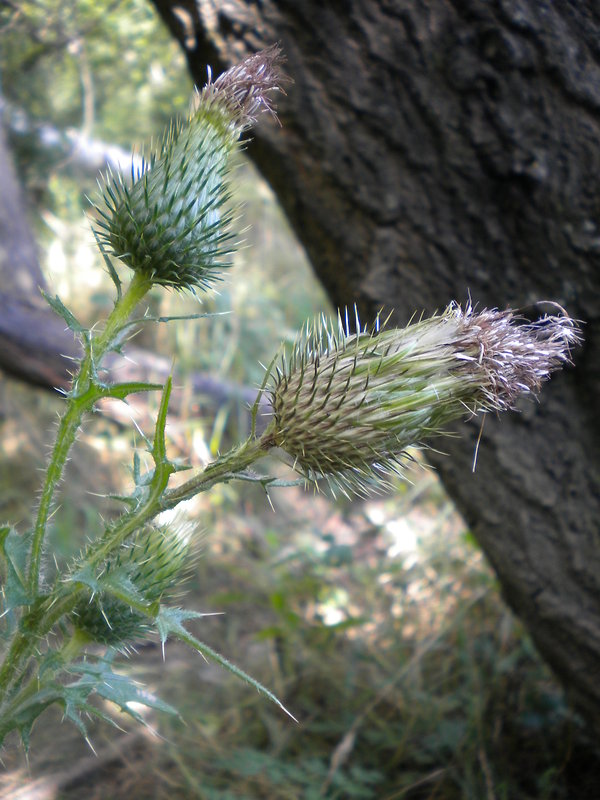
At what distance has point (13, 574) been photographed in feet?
4.42

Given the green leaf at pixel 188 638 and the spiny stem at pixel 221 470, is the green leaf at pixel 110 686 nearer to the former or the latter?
the green leaf at pixel 188 638

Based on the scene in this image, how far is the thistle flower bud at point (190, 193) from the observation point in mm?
1508

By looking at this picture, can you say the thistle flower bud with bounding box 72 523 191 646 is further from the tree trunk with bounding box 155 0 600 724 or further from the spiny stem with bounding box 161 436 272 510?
the tree trunk with bounding box 155 0 600 724

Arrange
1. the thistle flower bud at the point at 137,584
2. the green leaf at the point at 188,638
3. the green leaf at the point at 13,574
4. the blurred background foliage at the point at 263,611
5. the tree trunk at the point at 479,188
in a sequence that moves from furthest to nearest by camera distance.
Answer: the blurred background foliage at the point at 263,611 → the tree trunk at the point at 479,188 → the thistle flower bud at the point at 137,584 → the green leaf at the point at 13,574 → the green leaf at the point at 188,638

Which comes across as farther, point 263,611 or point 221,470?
point 263,611

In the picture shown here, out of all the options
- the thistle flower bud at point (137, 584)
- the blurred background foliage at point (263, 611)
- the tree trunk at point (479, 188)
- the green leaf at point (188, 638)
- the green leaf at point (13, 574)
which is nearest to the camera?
the green leaf at point (188, 638)

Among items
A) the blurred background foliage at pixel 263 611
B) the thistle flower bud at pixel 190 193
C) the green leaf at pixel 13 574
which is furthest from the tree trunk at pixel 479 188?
the green leaf at pixel 13 574

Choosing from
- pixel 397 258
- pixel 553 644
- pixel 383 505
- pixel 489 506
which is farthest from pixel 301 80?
pixel 383 505

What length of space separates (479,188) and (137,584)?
1.56 metres

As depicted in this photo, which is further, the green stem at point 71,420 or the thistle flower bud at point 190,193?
the thistle flower bud at point 190,193

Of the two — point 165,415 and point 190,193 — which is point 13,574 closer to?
point 165,415

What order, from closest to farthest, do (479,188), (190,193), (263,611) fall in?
(190,193), (479,188), (263,611)

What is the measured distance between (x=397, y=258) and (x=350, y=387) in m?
1.06

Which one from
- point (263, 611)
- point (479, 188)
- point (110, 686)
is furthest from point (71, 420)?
point (263, 611)
